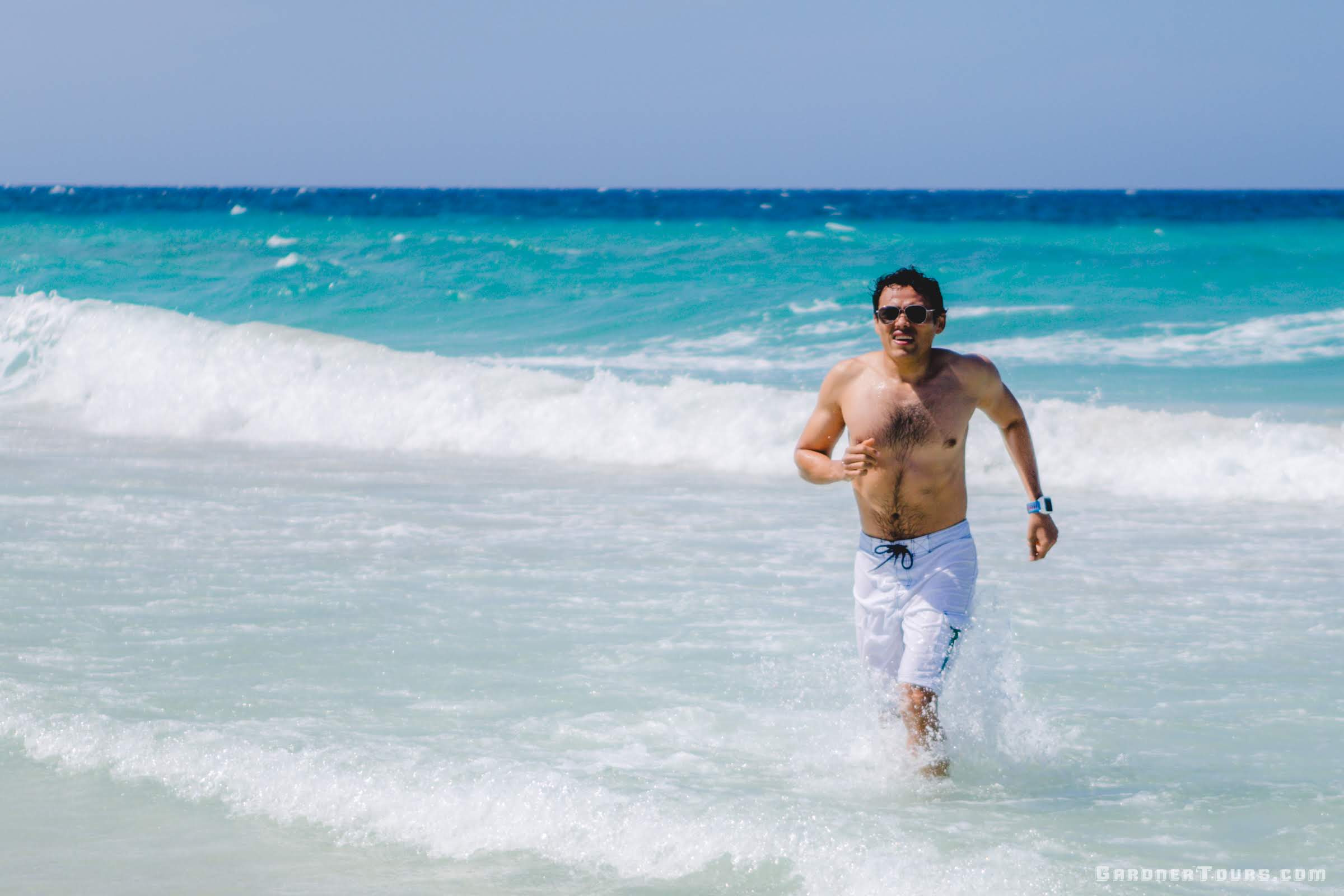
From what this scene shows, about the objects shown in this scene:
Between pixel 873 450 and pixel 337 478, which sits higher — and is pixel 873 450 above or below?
above

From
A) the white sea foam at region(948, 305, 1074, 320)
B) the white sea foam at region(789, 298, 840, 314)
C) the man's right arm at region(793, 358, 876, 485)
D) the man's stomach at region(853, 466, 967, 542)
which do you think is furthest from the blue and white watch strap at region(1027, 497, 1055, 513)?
the white sea foam at region(789, 298, 840, 314)

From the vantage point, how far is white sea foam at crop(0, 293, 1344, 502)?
9.95 metres

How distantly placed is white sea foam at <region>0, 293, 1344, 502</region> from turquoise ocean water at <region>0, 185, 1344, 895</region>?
45 mm

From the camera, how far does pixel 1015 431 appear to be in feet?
15.0

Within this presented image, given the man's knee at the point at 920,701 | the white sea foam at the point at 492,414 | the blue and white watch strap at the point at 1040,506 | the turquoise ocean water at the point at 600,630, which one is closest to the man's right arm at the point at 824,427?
the blue and white watch strap at the point at 1040,506

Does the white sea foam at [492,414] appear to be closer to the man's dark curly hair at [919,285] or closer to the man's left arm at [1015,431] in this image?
the man's left arm at [1015,431]

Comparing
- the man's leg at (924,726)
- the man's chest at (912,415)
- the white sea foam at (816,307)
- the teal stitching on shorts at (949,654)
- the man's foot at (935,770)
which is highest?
the man's chest at (912,415)

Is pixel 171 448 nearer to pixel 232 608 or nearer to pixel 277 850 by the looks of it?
pixel 232 608

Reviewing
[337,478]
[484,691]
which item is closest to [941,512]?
[484,691]

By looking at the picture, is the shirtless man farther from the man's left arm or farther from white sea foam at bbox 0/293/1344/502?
white sea foam at bbox 0/293/1344/502

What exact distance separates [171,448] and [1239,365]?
11630 millimetres

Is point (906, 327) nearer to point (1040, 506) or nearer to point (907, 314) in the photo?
point (907, 314)

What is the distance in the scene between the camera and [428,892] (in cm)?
364

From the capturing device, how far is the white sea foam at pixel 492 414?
9.95 meters
